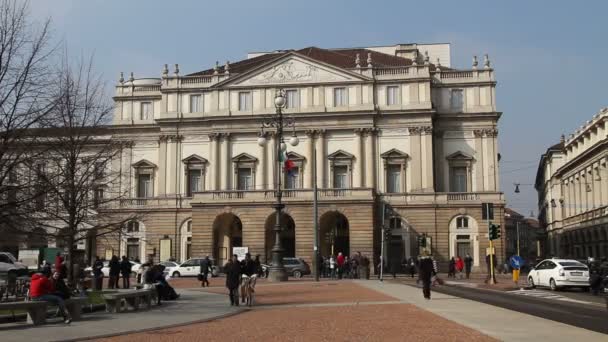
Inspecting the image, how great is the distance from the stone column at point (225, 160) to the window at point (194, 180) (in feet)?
7.30

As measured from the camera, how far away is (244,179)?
2486 inches

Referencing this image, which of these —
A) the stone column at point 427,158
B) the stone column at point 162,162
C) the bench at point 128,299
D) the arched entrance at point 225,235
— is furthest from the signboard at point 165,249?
the bench at point 128,299

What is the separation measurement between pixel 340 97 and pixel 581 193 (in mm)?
32232

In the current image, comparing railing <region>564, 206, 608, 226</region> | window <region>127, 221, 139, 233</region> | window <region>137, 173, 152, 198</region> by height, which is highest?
window <region>137, 173, 152, 198</region>

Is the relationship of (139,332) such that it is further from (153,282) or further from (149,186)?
(149,186)

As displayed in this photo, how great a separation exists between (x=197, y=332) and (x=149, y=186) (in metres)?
52.5

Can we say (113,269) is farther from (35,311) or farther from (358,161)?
(358,161)

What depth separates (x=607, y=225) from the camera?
63.6m

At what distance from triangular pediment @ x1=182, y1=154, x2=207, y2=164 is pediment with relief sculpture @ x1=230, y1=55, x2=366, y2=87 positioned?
330 inches

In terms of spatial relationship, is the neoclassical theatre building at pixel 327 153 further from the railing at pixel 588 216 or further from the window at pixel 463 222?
the railing at pixel 588 216

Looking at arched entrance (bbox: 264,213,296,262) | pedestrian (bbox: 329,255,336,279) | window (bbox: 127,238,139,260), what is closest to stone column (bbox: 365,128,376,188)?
arched entrance (bbox: 264,213,296,262)

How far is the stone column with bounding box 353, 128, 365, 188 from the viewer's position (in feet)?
200

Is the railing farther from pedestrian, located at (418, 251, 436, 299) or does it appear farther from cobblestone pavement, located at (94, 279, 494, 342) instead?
cobblestone pavement, located at (94, 279, 494, 342)

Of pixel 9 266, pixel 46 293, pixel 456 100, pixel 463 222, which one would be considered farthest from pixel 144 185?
pixel 46 293
